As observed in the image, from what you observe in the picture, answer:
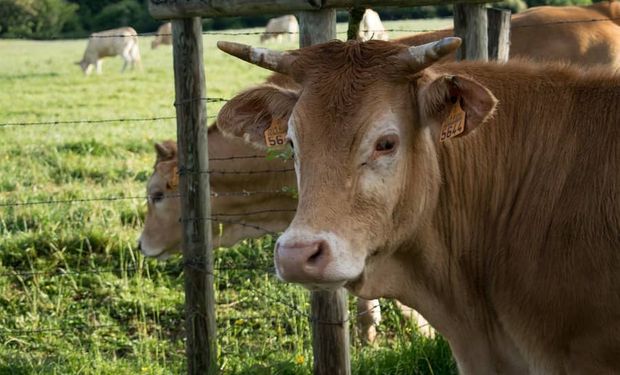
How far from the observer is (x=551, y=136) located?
4266 millimetres

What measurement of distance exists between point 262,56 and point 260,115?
0.41m

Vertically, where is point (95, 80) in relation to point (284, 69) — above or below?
below

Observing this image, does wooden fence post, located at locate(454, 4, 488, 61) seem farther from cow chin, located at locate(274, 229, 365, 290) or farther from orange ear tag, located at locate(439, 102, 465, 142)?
Result: cow chin, located at locate(274, 229, 365, 290)

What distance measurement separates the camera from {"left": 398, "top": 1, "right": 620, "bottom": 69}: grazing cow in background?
381 inches

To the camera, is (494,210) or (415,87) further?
(494,210)

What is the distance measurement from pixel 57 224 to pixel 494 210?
217 inches

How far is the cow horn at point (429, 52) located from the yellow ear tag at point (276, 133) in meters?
0.75

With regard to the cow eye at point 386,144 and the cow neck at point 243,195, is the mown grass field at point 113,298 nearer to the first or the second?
the cow neck at point 243,195

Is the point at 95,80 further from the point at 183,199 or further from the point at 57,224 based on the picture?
the point at 183,199

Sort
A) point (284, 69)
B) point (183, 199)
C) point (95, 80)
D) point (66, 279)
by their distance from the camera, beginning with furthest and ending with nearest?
point (95, 80) < point (66, 279) < point (183, 199) < point (284, 69)

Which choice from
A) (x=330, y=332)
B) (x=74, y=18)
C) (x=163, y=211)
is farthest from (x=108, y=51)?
(x=330, y=332)

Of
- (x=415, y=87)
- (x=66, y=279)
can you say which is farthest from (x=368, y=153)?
(x=66, y=279)

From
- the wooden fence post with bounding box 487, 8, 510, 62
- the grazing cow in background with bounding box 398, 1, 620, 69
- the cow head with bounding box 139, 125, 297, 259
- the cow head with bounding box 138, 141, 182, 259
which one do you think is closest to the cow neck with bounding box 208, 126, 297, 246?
the cow head with bounding box 139, 125, 297, 259

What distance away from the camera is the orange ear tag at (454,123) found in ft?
13.0
